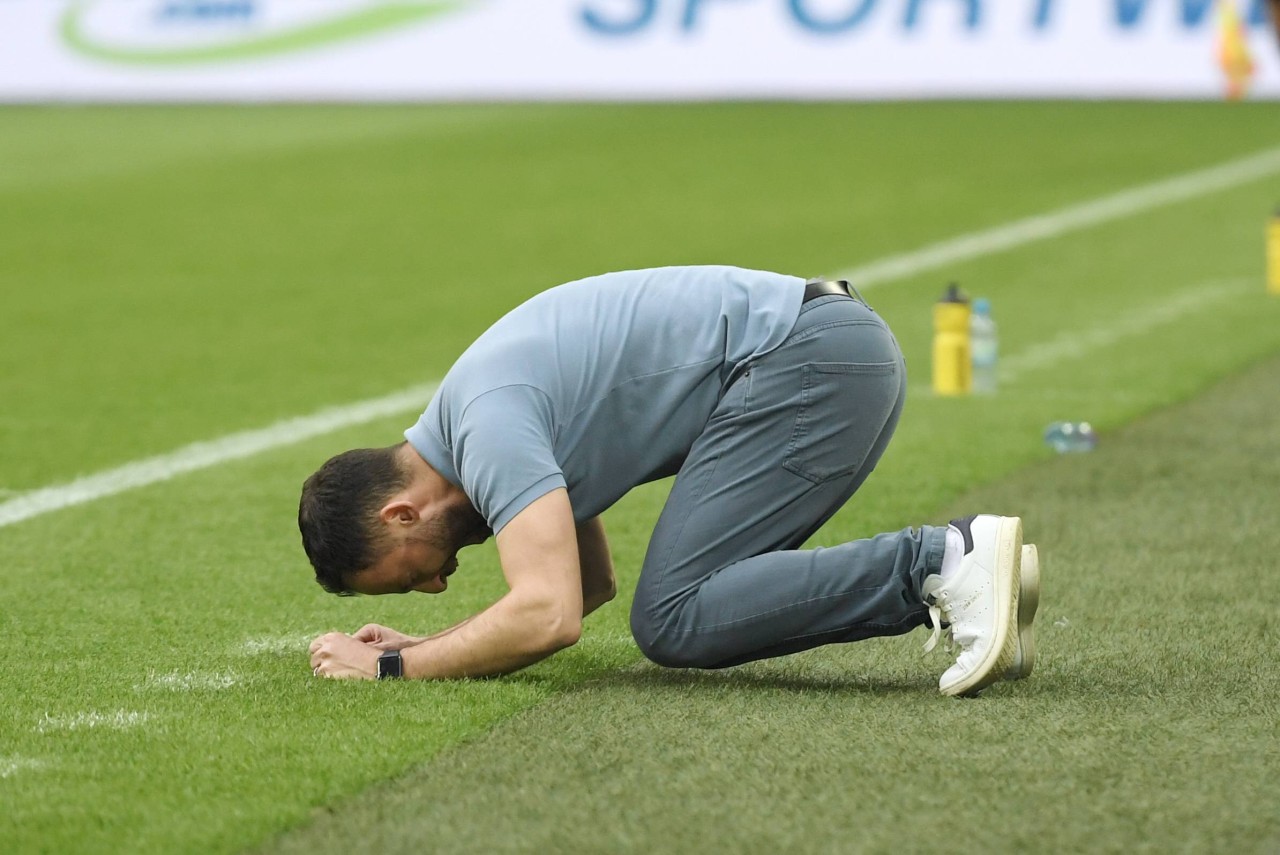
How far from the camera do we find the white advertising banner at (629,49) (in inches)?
858

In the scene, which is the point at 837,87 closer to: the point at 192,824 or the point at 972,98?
the point at 972,98

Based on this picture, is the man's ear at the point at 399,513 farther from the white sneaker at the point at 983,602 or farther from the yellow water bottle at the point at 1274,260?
the yellow water bottle at the point at 1274,260

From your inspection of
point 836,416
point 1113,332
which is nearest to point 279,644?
point 836,416

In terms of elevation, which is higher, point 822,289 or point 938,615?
point 822,289

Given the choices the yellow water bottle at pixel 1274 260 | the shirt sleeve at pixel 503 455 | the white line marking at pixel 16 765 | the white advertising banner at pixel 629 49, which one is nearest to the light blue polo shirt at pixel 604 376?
the shirt sleeve at pixel 503 455

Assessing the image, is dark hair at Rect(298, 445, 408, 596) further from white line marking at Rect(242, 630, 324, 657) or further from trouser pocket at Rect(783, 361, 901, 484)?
trouser pocket at Rect(783, 361, 901, 484)

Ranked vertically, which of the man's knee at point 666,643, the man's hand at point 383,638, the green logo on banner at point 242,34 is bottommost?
the green logo on banner at point 242,34

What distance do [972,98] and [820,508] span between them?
751 inches

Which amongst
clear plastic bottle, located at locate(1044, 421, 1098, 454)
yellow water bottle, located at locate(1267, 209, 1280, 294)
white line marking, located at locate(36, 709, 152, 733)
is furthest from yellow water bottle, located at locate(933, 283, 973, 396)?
white line marking, located at locate(36, 709, 152, 733)

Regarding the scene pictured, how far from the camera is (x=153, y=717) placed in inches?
149

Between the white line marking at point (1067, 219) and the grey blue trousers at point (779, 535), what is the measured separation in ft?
23.5

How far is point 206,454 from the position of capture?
22.6 ft

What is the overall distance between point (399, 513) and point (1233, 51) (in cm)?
1935

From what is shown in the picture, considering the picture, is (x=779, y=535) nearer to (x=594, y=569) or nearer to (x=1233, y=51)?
(x=594, y=569)
